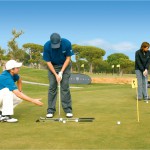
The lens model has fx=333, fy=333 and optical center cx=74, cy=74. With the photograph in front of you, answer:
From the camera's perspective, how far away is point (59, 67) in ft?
26.5

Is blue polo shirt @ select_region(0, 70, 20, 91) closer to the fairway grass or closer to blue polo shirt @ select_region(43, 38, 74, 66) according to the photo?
the fairway grass

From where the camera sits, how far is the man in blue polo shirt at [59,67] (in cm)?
778

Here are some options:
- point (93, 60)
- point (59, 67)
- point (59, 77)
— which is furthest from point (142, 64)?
point (93, 60)

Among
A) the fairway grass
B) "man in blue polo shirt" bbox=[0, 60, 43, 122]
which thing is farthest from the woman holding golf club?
"man in blue polo shirt" bbox=[0, 60, 43, 122]

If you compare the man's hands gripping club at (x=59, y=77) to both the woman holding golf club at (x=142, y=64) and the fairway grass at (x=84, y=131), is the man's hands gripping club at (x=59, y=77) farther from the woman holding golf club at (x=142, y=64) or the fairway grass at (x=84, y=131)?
the woman holding golf club at (x=142, y=64)

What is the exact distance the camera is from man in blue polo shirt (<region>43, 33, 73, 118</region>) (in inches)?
306

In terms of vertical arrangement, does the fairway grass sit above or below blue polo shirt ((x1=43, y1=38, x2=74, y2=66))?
below

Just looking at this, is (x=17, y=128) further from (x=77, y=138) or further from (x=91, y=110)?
(x=91, y=110)

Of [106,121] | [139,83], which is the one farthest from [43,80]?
[106,121]

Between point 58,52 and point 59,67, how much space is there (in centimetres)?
39

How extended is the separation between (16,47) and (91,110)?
54.7 m

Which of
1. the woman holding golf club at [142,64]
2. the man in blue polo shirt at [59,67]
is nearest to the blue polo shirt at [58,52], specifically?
the man in blue polo shirt at [59,67]

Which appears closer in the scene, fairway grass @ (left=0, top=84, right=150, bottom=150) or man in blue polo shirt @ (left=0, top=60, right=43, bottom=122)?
fairway grass @ (left=0, top=84, right=150, bottom=150)

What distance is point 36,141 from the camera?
5227 millimetres
